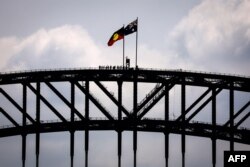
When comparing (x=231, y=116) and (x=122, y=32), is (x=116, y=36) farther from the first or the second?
(x=231, y=116)

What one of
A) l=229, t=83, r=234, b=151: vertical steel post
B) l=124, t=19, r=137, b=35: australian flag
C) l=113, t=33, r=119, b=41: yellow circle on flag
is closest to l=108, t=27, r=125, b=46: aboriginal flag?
l=113, t=33, r=119, b=41: yellow circle on flag

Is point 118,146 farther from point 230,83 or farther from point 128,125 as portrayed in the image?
point 230,83

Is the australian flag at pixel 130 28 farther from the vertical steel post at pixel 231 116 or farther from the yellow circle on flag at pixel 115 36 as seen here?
the vertical steel post at pixel 231 116

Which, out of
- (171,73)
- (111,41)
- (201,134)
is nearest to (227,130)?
(201,134)

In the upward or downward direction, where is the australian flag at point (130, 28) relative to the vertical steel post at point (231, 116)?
upward

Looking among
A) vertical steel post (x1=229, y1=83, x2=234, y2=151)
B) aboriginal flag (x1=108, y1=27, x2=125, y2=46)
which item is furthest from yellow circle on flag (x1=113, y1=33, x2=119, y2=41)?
vertical steel post (x1=229, y1=83, x2=234, y2=151)

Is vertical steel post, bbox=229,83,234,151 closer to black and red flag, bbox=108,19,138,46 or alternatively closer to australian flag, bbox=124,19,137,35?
australian flag, bbox=124,19,137,35

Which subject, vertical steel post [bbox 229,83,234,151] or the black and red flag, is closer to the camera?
vertical steel post [bbox 229,83,234,151]

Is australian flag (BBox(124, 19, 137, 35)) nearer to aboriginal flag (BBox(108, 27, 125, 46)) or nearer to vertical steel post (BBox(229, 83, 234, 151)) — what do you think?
aboriginal flag (BBox(108, 27, 125, 46))

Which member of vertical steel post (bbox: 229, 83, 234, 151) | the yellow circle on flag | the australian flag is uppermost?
the australian flag

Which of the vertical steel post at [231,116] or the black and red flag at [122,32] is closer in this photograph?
Result: the vertical steel post at [231,116]

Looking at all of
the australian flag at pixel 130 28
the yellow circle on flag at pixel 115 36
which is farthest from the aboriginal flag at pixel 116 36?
the australian flag at pixel 130 28

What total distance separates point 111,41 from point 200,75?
13.3 meters

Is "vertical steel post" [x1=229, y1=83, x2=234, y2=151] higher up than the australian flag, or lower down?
lower down
